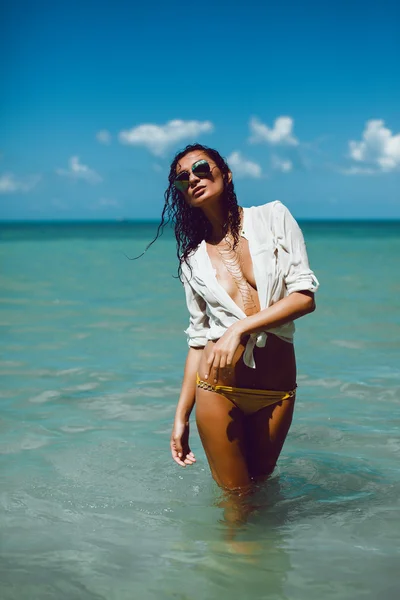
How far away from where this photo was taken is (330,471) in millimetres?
5148

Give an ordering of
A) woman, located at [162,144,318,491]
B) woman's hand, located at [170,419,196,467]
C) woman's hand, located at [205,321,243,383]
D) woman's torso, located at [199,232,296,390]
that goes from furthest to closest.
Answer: woman's hand, located at [170,419,196,467] → woman's torso, located at [199,232,296,390] → woman, located at [162,144,318,491] → woman's hand, located at [205,321,243,383]

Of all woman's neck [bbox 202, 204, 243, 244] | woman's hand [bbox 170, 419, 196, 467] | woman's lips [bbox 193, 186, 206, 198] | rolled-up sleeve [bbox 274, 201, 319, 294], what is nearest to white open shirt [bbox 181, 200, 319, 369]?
rolled-up sleeve [bbox 274, 201, 319, 294]

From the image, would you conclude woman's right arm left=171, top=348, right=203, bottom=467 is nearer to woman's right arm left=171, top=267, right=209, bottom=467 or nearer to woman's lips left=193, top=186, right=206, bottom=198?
woman's right arm left=171, top=267, right=209, bottom=467

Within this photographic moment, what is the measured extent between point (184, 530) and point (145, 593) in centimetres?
72

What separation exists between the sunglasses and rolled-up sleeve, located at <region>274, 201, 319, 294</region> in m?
0.42

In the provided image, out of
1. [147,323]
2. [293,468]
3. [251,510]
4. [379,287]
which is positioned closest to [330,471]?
[293,468]

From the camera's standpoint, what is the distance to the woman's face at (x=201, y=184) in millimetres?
3611

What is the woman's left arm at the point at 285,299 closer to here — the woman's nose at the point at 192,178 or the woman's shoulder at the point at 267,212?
the woman's shoulder at the point at 267,212

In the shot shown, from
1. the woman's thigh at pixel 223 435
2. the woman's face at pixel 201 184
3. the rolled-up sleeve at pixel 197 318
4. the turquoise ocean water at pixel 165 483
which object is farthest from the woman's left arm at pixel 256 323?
the turquoise ocean water at pixel 165 483

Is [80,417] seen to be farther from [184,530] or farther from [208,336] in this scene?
[208,336]

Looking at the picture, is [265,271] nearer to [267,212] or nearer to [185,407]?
[267,212]

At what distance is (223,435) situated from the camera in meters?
3.55

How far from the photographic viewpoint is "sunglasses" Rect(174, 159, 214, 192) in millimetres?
3582

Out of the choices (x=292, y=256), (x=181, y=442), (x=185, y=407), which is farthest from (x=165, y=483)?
(x=292, y=256)
